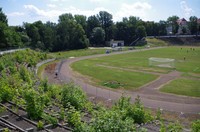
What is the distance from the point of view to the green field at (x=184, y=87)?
1499 inches

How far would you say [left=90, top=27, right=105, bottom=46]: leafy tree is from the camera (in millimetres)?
125244

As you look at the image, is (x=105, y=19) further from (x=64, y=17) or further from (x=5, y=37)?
(x=5, y=37)

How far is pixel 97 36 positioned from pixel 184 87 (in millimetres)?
87740

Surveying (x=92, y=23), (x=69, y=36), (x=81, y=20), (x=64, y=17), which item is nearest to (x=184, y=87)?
(x=69, y=36)

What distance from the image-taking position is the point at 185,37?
477 feet

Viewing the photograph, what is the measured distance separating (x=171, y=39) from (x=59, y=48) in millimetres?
69690

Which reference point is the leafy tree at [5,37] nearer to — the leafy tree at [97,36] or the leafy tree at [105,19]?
the leafy tree at [97,36]

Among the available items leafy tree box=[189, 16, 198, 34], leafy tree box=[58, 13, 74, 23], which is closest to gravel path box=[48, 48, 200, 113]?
leafy tree box=[58, 13, 74, 23]

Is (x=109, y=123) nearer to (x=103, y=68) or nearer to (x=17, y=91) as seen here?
(x=17, y=91)

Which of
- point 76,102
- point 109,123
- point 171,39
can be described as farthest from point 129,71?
point 171,39

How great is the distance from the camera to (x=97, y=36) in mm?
125875

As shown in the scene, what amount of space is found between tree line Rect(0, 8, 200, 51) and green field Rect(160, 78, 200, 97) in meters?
44.9

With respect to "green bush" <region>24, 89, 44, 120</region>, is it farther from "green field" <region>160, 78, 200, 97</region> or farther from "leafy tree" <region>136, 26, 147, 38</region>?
"leafy tree" <region>136, 26, 147, 38</region>

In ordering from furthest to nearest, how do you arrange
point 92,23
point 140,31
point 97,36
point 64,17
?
point 140,31
point 92,23
point 97,36
point 64,17
